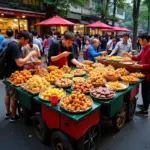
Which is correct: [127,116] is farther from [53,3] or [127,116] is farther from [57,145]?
[53,3]

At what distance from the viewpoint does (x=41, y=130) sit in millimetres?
3379

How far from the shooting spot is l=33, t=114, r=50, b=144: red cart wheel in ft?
10.8

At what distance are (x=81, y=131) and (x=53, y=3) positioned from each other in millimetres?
13070

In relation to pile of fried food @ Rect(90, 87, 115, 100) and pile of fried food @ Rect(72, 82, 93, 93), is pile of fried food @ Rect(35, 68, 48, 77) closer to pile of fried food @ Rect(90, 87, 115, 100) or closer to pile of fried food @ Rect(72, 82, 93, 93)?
pile of fried food @ Rect(72, 82, 93, 93)

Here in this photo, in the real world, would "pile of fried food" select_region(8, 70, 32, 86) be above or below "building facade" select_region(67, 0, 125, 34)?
below

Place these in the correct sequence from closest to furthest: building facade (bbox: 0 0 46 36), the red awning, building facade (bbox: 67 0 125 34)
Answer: the red awning, building facade (bbox: 0 0 46 36), building facade (bbox: 67 0 125 34)

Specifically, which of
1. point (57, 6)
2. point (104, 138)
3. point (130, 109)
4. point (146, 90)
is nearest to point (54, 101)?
point (104, 138)

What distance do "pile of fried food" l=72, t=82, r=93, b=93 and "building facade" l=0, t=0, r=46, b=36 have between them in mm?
10729

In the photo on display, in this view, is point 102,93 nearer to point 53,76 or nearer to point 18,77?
Answer: point 53,76

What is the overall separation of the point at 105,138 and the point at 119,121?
49 centimetres

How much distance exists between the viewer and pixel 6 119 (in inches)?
170

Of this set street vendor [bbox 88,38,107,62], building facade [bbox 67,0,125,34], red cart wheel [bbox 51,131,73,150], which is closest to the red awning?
building facade [bbox 67,0,125,34]

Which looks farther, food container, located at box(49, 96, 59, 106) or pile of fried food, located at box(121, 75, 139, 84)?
pile of fried food, located at box(121, 75, 139, 84)

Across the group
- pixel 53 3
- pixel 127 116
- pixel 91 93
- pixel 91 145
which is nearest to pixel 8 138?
pixel 91 145
